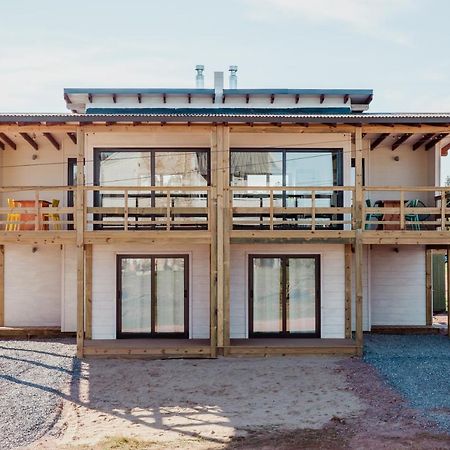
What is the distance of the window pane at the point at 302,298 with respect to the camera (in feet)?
48.1

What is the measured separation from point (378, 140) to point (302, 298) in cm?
538

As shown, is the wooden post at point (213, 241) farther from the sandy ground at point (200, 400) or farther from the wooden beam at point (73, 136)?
the wooden beam at point (73, 136)

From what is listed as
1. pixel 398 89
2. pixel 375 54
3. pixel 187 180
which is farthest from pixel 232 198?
pixel 398 89

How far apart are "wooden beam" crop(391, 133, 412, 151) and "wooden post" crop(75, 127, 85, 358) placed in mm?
8974

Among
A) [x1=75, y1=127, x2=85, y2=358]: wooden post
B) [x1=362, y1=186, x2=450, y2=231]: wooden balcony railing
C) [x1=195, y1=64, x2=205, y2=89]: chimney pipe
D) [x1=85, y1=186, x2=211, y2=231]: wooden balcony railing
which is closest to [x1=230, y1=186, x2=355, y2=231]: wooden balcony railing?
[x1=362, y1=186, x2=450, y2=231]: wooden balcony railing

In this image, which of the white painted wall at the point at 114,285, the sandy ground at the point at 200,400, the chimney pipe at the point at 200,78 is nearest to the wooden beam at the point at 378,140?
the white painted wall at the point at 114,285

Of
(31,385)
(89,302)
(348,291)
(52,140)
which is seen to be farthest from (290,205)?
(31,385)

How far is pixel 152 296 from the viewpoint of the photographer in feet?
47.9

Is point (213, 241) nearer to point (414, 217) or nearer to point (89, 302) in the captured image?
point (89, 302)

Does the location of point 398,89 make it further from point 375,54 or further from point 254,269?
point 254,269

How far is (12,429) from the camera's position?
8.68m

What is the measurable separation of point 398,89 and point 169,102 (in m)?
10.2

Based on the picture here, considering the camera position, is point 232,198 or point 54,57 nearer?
point 232,198

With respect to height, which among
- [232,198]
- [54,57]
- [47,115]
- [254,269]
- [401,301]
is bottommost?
[401,301]
